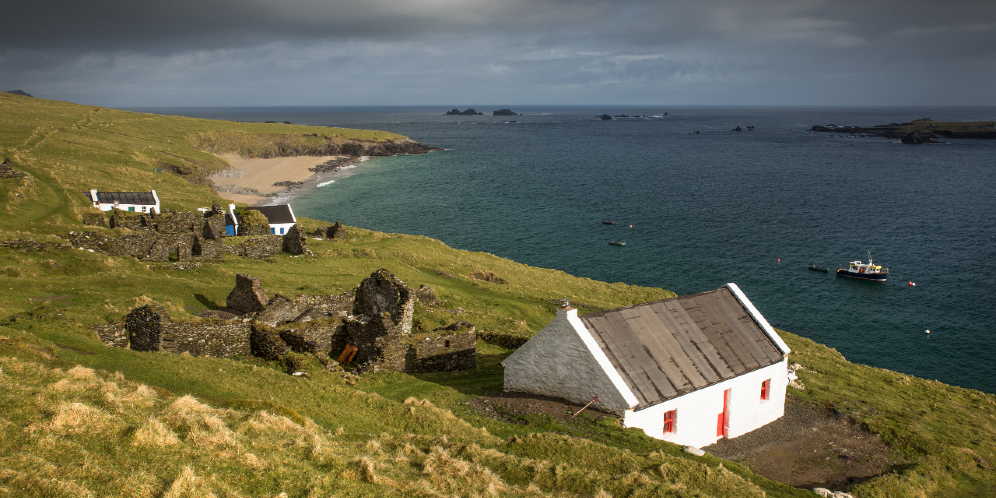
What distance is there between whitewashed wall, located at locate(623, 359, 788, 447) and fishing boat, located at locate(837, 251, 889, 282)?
56167mm

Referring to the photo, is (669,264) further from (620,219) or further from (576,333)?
(576,333)

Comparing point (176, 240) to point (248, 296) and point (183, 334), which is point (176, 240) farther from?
point (183, 334)

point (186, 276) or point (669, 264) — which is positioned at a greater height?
point (186, 276)

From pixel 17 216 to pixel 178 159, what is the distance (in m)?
85.7

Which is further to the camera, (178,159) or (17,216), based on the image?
(178,159)

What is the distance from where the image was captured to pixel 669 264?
3140 inches

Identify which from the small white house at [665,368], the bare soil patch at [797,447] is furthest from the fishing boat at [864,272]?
the bare soil patch at [797,447]

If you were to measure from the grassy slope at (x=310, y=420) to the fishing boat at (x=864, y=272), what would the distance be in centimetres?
3709

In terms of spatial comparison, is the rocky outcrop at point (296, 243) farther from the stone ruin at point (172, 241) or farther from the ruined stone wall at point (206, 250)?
the ruined stone wall at point (206, 250)

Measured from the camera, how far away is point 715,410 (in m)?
25.7

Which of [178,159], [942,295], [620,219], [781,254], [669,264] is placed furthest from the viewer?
[178,159]

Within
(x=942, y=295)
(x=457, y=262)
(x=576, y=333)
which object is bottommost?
(x=942, y=295)

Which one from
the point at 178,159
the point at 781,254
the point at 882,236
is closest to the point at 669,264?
the point at 781,254

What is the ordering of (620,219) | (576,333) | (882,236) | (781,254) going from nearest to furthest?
(576,333) < (781,254) < (882,236) < (620,219)
